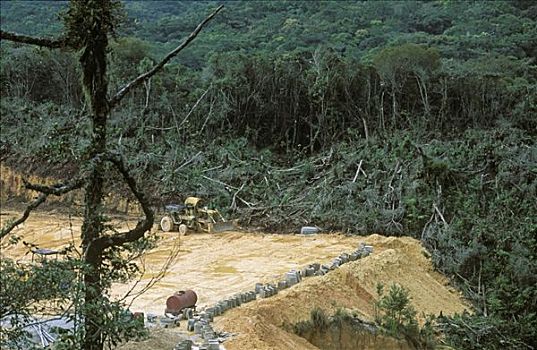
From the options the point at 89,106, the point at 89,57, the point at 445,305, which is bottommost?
the point at 445,305

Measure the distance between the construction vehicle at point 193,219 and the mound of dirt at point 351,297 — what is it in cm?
337

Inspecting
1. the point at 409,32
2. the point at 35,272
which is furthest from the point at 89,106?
the point at 409,32

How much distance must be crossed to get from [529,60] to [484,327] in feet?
47.3

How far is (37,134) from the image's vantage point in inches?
845

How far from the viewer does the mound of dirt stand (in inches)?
364

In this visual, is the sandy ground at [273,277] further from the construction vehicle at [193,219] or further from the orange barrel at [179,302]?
the orange barrel at [179,302]

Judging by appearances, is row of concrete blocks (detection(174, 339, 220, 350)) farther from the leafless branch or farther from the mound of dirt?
the leafless branch

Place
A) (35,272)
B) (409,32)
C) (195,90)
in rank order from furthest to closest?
1. (409,32)
2. (195,90)
3. (35,272)

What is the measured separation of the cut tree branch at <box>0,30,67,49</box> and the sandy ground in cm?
331

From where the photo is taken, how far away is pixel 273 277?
12.4 m

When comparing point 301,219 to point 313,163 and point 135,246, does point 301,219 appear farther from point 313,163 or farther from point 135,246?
point 135,246

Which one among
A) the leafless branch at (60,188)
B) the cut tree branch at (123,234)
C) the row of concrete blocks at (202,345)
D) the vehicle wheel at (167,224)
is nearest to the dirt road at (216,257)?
the vehicle wheel at (167,224)

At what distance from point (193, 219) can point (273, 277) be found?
433 centimetres

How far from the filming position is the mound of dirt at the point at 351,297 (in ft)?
30.3
